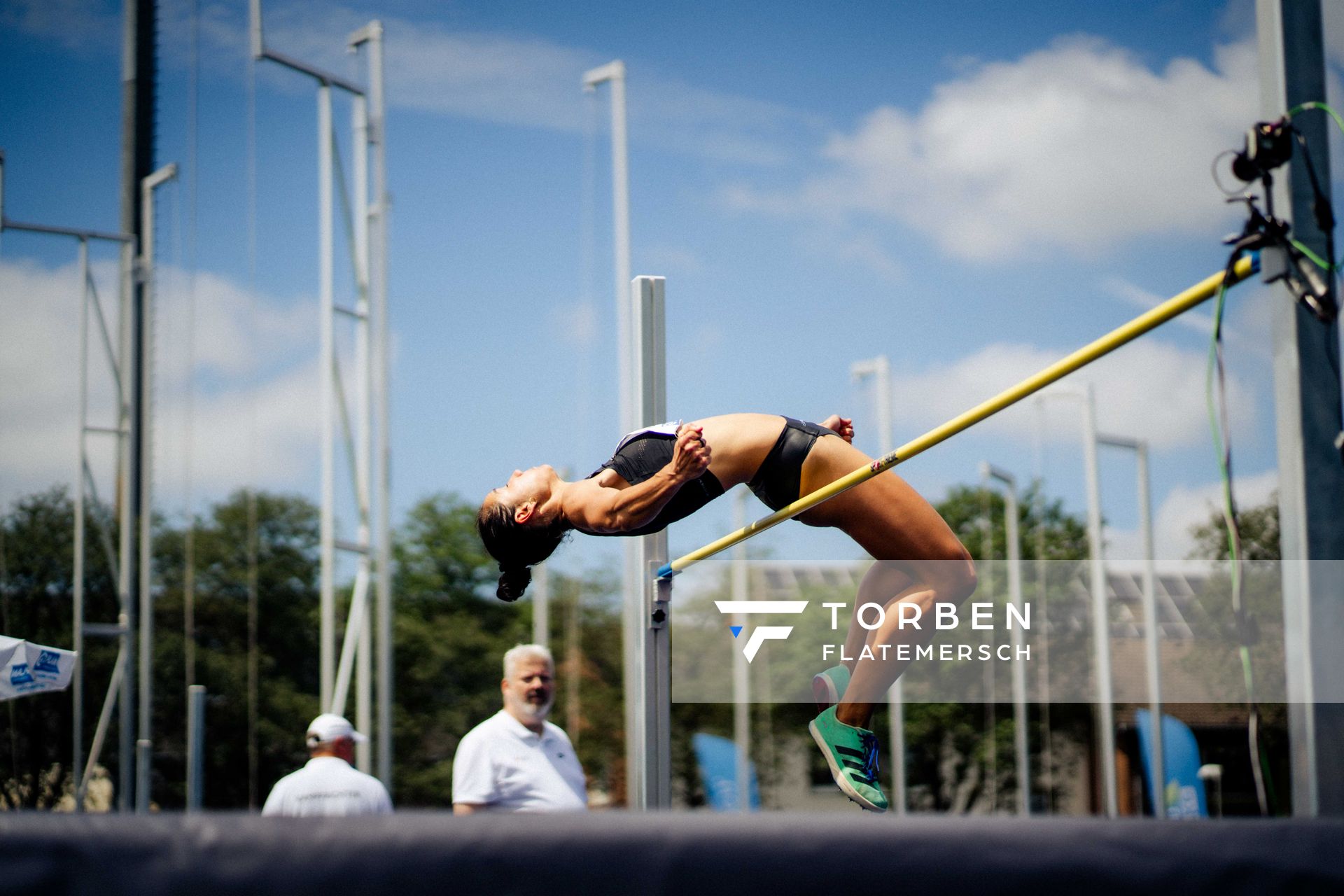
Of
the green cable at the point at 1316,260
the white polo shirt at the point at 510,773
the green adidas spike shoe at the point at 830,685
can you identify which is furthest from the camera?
the white polo shirt at the point at 510,773

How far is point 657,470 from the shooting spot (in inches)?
168

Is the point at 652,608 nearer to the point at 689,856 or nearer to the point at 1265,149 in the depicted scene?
the point at 1265,149

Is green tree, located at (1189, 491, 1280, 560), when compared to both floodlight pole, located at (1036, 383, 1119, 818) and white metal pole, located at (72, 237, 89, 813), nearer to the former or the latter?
floodlight pole, located at (1036, 383, 1119, 818)

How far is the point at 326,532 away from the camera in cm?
1120

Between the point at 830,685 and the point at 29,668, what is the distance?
15.6 feet

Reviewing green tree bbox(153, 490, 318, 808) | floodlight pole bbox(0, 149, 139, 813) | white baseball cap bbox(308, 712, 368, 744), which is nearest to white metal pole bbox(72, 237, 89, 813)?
floodlight pole bbox(0, 149, 139, 813)

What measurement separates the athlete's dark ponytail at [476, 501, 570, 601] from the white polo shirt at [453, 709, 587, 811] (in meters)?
0.85

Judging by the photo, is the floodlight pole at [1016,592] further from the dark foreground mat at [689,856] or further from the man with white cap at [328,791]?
the dark foreground mat at [689,856]

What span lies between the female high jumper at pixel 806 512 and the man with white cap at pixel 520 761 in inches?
35.2

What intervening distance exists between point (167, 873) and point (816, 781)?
34.7m

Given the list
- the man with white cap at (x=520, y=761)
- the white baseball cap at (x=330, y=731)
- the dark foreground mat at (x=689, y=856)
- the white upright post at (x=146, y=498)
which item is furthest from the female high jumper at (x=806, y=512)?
the white upright post at (x=146, y=498)

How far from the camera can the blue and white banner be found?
6871 mm

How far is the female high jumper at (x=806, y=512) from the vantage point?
432 cm

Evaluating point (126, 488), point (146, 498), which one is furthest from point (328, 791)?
point (146, 498)
